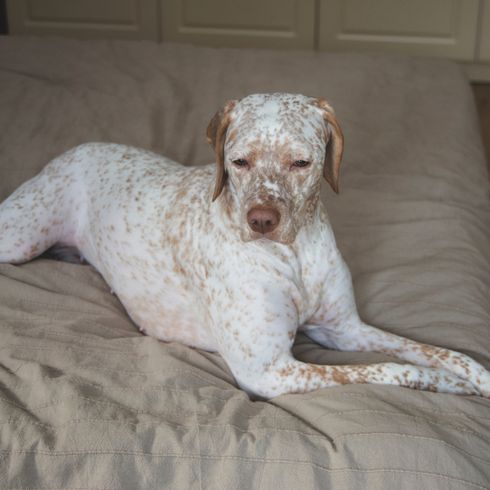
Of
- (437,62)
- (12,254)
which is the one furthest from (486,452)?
(437,62)

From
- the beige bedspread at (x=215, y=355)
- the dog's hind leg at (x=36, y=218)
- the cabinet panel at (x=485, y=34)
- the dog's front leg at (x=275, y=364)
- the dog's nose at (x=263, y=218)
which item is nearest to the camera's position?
the beige bedspread at (x=215, y=355)

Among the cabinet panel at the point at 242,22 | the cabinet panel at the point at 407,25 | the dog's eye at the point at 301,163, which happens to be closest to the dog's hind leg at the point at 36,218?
the dog's eye at the point at 301,163

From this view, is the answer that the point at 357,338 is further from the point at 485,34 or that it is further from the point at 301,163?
the point at 485,34

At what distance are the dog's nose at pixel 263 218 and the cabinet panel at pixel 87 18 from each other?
12.9 feet

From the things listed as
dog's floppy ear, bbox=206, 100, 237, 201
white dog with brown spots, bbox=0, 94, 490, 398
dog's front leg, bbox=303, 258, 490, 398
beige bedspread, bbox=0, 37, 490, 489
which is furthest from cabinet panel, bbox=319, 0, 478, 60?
dog's floppy ear, bbox=206, 100, 237, 201

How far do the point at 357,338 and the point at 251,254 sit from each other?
1.52 feet

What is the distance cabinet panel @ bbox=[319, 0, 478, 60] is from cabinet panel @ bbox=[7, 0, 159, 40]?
1227 millimetres

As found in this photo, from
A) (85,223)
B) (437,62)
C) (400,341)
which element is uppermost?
(437,62)

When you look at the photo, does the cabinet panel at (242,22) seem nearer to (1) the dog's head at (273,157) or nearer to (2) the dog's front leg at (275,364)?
(1) the dog's head at (273,157)

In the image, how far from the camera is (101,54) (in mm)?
3943

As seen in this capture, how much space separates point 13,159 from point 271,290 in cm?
154

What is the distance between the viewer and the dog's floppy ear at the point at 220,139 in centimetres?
221

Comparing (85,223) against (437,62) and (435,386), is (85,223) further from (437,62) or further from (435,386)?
(437,62)

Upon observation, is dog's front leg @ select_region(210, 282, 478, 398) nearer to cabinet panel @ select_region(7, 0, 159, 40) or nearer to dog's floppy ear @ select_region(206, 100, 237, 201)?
dog's floppy ear @ select_region(206, 100, 237, 201)
